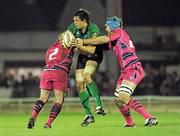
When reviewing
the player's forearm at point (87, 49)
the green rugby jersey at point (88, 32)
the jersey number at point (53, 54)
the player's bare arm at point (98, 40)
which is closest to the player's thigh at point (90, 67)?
the green rugby jersey at point (88, 32)

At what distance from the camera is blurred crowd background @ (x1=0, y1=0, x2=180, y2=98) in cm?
3597

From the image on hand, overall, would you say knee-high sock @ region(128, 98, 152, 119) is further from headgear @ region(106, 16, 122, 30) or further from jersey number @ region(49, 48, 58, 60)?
jersey number @ region(49, 48, 58, 60)

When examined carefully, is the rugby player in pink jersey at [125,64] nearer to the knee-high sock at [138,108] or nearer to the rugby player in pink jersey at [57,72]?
the knee-high sock at [138,108]

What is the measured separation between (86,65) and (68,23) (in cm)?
2107

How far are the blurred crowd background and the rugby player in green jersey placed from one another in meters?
16.9

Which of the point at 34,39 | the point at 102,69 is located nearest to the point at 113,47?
the point at 102,69

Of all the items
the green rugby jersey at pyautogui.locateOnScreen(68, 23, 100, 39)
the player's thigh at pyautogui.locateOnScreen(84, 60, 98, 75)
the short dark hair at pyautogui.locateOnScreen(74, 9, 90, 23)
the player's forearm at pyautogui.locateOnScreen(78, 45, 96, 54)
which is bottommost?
the player's thigh at pyautogui.locateOnScreen(84, 60, 98, 75)

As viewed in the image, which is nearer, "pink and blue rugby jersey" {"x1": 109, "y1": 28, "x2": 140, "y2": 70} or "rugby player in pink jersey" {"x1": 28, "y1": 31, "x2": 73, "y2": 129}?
"pink and blue rugby jersey" {"x1": 109, "y1": 28, "x2": 140, "y2": 70}

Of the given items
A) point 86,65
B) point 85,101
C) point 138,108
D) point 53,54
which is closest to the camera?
point 138,108

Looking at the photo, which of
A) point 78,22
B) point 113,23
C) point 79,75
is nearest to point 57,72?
point 78,22

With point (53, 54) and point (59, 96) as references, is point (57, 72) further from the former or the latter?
point (59, 96)

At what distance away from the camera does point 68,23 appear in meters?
36.5

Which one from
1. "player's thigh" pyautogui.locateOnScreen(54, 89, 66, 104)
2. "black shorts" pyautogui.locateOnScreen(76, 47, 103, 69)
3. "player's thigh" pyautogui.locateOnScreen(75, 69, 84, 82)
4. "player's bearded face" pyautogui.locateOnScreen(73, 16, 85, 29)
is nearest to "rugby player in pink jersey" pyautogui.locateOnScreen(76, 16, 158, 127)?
"player's bearded face" pyautogui.locateOnScreen(73, 16, 85, 29)

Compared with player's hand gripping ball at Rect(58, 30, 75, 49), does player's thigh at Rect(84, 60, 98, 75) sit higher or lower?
lower
